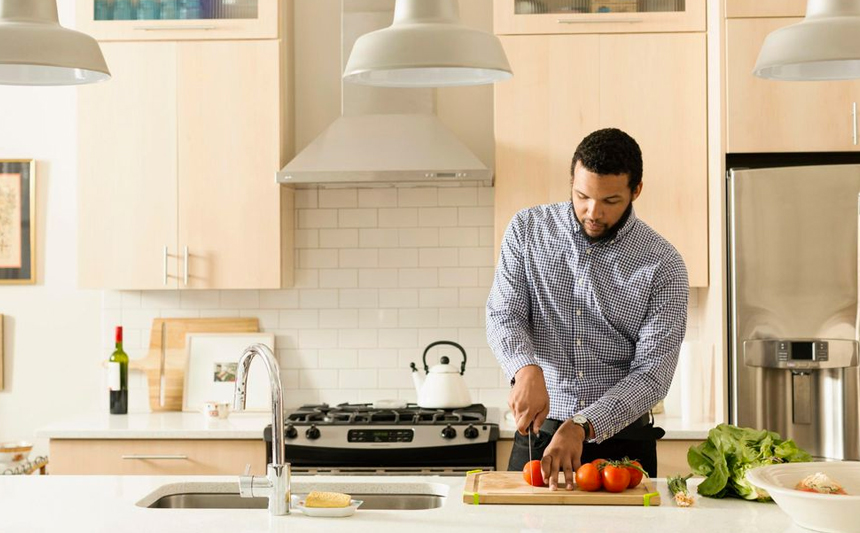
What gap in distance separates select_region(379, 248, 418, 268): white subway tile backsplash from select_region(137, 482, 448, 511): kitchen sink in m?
1.94

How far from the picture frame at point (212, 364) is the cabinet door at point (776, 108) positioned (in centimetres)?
211

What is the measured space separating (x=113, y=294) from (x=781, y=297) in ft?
9.01

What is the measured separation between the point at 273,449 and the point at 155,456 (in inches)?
71.9

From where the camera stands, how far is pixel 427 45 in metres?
2.19

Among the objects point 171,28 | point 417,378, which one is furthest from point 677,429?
point 171,28

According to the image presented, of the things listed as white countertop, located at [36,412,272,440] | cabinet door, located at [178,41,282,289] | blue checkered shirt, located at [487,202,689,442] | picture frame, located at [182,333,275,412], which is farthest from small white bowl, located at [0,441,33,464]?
blue checkered shirt, located at [487,202,689,442]

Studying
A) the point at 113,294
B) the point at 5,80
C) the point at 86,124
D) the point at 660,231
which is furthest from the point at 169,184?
the point at 660,231

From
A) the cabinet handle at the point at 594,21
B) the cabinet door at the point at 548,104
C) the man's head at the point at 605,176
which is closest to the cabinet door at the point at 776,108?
the cabinet handle at the point at 594,21

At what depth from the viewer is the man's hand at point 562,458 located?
2348 mm

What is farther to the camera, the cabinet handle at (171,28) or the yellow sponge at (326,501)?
the cabinet handle at (171,28)

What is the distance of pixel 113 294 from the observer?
14.6 ft

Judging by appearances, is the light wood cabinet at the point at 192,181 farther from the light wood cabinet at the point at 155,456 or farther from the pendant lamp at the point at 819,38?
the pendant lamp at the point at 819,38

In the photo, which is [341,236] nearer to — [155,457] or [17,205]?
[155,457]

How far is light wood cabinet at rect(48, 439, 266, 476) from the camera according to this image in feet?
12.5
